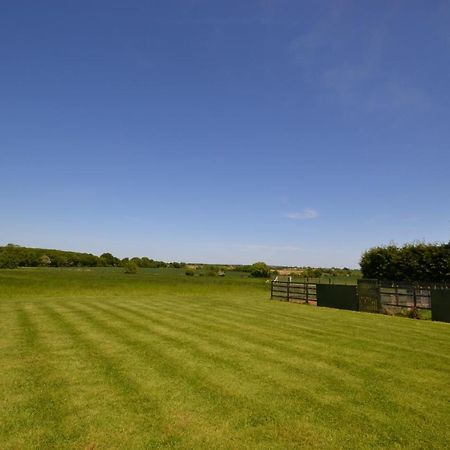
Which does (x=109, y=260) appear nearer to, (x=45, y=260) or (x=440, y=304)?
(x=45, y=260)

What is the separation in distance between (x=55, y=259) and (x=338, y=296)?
14678 centimetres

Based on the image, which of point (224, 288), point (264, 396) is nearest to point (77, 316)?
point (264, 396)

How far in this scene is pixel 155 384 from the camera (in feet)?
28.0

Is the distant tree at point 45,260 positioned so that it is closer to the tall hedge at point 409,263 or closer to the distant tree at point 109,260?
the distant tree at point 109,260

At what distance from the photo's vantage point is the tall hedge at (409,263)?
116 ft

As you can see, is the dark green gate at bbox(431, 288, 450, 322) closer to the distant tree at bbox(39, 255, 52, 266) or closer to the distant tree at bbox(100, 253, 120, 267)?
the distant tree at bbox(39, 255, 52, 266)

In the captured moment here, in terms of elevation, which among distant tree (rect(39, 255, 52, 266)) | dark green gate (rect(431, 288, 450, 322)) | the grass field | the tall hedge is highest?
distant tree (rect(39, 255, 52, 266))

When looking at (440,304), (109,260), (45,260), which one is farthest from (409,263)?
(109,260)

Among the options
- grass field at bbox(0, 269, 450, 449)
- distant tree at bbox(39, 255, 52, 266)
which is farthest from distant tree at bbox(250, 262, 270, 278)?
grass field at bbox(0, 269, 450, 449)

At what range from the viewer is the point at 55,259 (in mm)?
151375

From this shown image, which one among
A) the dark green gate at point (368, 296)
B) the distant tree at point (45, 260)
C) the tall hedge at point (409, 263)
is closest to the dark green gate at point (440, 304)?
the dark green gate at point (368, 296)

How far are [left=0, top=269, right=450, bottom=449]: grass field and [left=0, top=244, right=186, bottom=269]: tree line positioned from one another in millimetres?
109493

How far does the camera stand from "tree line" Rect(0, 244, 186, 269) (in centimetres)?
12760

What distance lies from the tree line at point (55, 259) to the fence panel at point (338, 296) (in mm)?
98472
